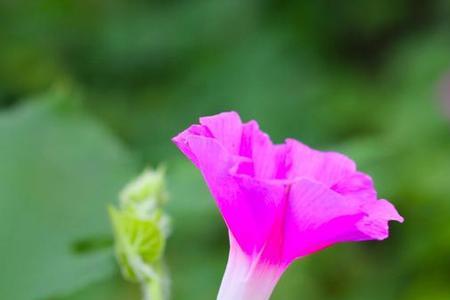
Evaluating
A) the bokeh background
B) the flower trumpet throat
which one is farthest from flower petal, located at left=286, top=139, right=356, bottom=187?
the bokeh background

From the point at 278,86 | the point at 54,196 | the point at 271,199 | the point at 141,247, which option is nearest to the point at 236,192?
the point at 271,199

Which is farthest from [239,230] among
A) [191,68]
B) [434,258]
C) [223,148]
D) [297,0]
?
[297,0]

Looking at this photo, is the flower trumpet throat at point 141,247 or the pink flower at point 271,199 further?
the flower trumpet throat at point 141,247

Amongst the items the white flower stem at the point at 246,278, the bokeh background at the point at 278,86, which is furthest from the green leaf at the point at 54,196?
the bokeh background at the point at 278,86

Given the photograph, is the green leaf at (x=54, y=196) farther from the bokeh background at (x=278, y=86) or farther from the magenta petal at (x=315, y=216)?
the bokeh background at (x=278, y=86)

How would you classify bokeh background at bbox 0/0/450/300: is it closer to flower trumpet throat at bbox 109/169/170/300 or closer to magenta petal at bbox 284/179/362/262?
flower trumpet throat at bbox 109/169/170/300

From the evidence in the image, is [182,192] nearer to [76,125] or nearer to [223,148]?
[76,125]

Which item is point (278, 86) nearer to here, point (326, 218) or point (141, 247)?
point (141, 247)
